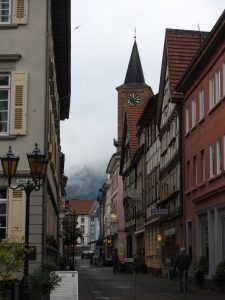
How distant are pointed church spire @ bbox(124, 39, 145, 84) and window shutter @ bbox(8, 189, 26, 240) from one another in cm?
8828

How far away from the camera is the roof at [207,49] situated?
26.8 meters

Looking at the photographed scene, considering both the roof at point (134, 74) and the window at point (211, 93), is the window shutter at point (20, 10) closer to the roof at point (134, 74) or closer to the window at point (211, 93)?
the window at point (211, 93)

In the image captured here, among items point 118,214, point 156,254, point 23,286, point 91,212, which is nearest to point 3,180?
point 23,286

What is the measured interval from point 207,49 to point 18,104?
10.1 meters

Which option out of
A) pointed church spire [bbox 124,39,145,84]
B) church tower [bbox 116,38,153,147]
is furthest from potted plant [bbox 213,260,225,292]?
pointed church spire [bbox 124,39,145,84]

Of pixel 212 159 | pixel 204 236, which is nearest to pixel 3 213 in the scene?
pixel 212 159

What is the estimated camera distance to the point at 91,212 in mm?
194750

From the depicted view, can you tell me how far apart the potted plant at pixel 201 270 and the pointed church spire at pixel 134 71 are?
80340 mm

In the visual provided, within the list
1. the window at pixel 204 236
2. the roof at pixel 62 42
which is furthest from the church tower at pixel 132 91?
the window at pixel 204 236

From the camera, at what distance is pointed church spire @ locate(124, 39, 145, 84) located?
360 feet

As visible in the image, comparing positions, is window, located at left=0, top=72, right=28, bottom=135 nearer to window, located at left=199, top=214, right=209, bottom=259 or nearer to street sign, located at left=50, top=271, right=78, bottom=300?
street sign, located at left=50, top=271, right=78, bottom=300

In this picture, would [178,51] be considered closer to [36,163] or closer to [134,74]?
[36,163]

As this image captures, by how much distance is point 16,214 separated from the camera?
71.9 feet

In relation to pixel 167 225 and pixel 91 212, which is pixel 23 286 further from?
pixel 91 212
